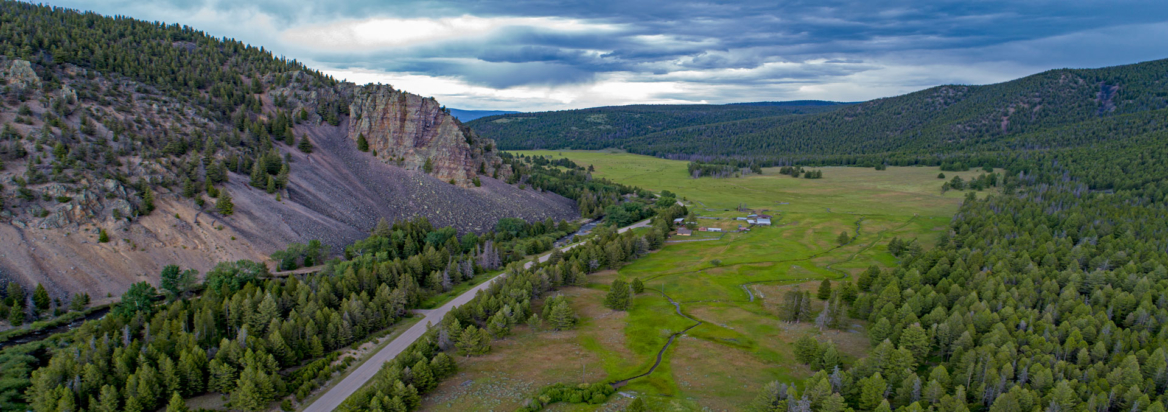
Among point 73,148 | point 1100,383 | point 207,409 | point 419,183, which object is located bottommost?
point 207,409

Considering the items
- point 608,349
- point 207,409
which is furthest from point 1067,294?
point 207,409

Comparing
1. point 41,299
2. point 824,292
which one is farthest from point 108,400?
point 824,292

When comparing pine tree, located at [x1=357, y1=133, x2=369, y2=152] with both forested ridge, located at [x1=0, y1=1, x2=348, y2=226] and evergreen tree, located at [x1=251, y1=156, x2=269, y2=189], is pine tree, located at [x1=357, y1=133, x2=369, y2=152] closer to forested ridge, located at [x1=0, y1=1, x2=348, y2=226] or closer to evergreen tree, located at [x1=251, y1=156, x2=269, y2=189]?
forested ridge, located at [x1=0, y1=1, x2=348, y2=226]

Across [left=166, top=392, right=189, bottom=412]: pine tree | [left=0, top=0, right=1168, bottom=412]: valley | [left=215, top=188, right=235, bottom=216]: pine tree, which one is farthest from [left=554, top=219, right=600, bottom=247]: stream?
[left=166, top=392, right=189, bottom=412]: pine tree

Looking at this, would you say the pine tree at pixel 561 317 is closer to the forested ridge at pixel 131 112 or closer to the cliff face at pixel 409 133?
the forested ridge at pixel 131 112

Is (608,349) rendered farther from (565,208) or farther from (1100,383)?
(565,208)
